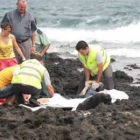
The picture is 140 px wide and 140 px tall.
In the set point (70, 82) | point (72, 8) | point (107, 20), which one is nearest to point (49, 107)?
point (70, 82)

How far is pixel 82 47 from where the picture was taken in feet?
32.5

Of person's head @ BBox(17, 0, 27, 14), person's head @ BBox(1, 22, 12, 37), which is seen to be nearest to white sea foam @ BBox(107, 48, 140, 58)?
person's head @ BBox(17, 0, 27, 14)

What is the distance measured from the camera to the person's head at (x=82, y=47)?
9.85m

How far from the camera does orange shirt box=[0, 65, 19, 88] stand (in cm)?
916

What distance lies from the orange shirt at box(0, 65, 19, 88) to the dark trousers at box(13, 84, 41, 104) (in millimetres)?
267

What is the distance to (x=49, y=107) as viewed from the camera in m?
8.72

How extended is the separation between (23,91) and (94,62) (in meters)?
1.93

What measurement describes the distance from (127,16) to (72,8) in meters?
9.34

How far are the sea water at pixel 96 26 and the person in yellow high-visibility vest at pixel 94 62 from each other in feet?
11.8

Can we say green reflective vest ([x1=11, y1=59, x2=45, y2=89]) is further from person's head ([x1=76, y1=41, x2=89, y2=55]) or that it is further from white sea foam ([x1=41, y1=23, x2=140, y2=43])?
white sea foam ([x1=41, y1=23, x2=140, y2=43])

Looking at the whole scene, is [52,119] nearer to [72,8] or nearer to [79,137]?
[79,137]

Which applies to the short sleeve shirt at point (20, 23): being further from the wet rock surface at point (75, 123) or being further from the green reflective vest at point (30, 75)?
the wet rock surface at point (75, 123)

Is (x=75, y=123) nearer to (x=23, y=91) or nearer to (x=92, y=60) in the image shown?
(x=23, y=91)

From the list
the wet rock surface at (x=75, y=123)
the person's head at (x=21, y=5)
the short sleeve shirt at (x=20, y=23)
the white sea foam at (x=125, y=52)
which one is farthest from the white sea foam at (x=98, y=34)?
the wet rock surface at (x=75, y=123)
